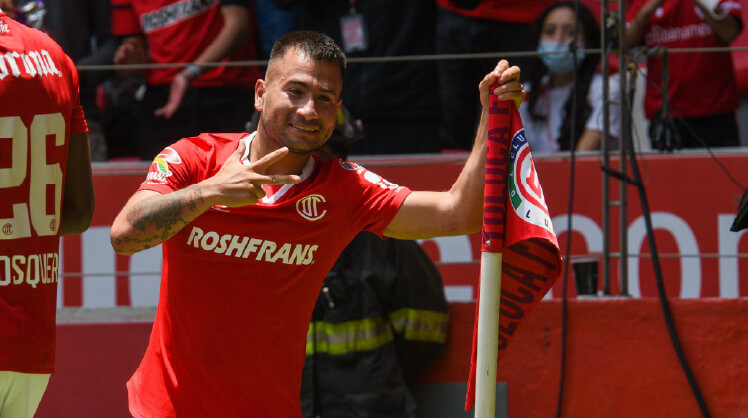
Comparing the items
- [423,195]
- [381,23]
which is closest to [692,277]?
[381,23]

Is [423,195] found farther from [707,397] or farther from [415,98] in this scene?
[415,98]

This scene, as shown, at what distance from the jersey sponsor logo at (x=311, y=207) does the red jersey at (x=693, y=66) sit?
3763 mm

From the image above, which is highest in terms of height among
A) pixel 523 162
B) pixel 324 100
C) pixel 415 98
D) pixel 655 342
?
pixel 415 98

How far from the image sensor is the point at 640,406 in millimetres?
4832

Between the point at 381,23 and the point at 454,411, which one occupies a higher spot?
the point at 381,23

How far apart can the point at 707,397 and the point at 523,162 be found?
7.34ft

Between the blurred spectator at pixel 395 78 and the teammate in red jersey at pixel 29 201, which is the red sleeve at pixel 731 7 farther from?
the teammate in red jersey at pixel 29 201

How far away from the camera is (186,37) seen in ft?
21.8

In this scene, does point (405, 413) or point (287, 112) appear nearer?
point (287, 112)

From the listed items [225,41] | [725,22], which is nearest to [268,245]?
[225,41]

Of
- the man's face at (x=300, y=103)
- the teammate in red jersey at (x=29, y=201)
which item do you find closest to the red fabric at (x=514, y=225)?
the man's face at (x=300, y=103)

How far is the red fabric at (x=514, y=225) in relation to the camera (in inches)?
120

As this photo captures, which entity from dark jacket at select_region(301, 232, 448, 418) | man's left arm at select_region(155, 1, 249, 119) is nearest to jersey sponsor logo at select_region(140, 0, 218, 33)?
man's left arm at select_region(155, 1, 249, 119)

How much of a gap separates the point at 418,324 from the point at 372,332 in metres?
0.24
